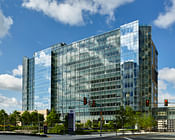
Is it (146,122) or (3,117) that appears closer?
(146,122)

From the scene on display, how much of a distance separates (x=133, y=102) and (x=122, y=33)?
30.4 meters

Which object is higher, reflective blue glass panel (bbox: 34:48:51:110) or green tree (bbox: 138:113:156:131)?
reflective blue glass panel (bbox: 34:48:51:110)

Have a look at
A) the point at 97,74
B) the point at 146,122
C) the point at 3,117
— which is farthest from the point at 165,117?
the point at 3,117

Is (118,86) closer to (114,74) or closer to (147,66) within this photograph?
(114,74)

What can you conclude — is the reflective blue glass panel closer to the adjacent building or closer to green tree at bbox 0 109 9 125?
green tree at bbox 0 109 9 125

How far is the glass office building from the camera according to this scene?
316 ft

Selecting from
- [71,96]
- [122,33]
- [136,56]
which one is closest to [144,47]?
[136,56]

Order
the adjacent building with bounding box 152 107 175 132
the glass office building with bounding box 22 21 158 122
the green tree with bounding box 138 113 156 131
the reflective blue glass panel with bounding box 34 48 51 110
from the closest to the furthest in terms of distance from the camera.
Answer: the green tree with bounding box 138 113 156 131 < the adjacent building with bounding box 152 107 175 132 < the glass office building with bounding box 22 21 158 122 < the reflective blue glass panel with bounding box 34 48 51 110

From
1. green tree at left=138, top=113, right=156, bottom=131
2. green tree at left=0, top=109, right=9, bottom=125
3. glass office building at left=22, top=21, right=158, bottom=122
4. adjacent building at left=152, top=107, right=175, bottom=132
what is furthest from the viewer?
green tree at left=0, top=109, right=9, bottom=125

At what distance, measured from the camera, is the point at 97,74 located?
4419 inches

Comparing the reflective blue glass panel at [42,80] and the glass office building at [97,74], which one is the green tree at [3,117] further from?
the glass office building at [97,74]

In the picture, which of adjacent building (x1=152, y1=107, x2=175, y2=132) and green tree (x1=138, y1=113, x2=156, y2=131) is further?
adjacent building (x1=152, y1=107, x2=175, y2=132)

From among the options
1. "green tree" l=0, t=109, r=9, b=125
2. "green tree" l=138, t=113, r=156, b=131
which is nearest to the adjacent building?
"green tree" l=138, t=113, r=156, b=131

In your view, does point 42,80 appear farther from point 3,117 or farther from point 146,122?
point 146,122
